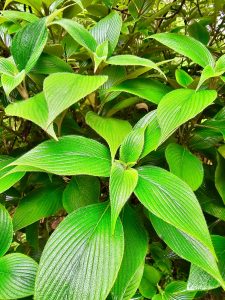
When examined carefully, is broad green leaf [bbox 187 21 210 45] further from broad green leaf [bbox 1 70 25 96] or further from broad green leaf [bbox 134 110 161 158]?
broad green leaf [bbox 1 70 25 96]

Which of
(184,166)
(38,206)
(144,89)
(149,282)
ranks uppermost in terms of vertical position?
(144,89)

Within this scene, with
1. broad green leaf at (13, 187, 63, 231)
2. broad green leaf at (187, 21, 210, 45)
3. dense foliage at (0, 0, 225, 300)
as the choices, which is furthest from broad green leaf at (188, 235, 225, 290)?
broad green leaf at (187, 21, 210, 45)

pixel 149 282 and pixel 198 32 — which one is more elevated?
pixel 198 32

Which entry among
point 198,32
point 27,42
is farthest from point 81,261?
point 198,32

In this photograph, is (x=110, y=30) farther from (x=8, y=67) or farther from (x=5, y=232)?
(x=5, y=232)

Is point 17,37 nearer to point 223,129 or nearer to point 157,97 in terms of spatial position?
point 157,97

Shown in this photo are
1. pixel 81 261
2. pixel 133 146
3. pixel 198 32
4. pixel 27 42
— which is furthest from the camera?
pixel 198 32
